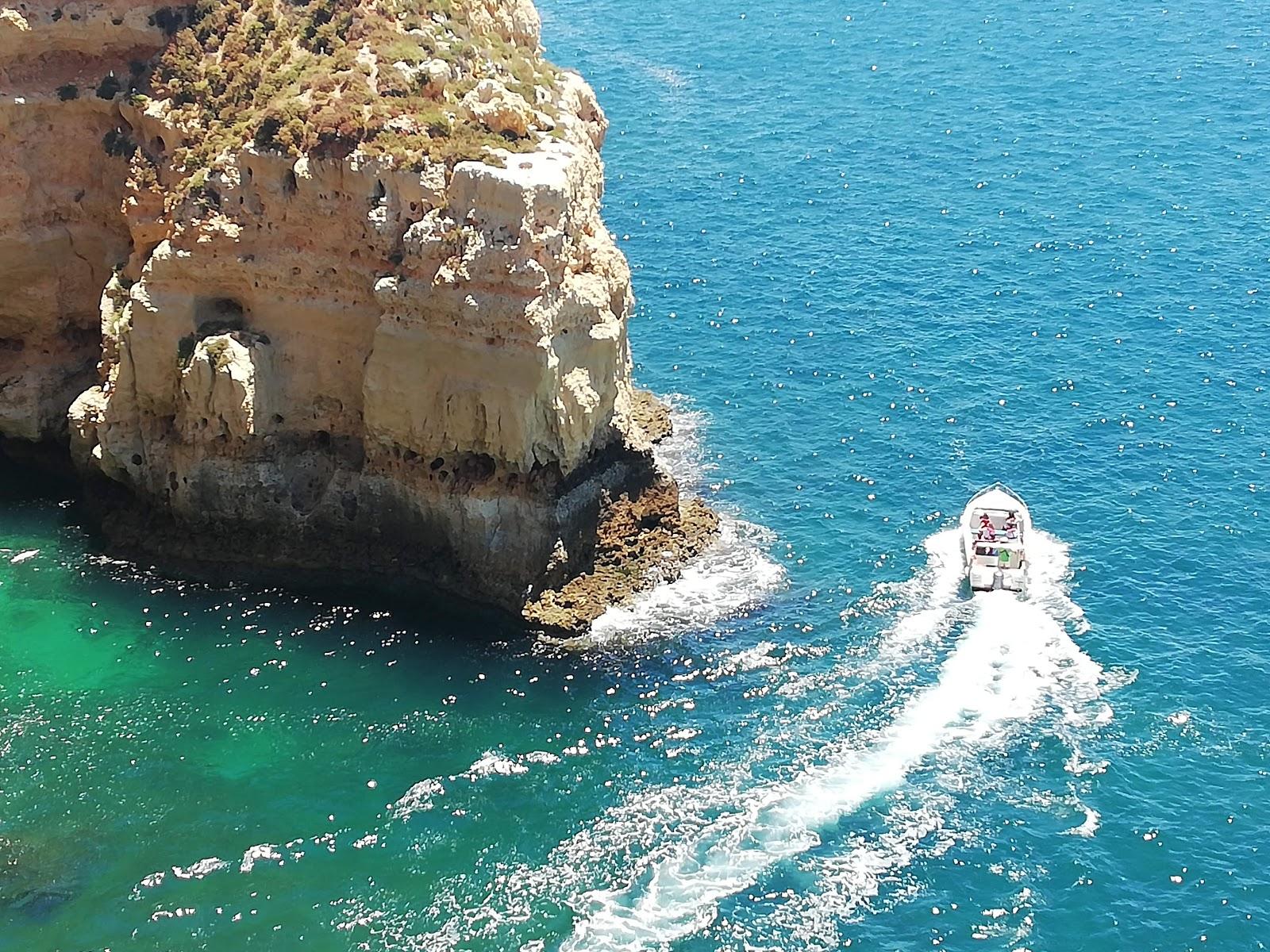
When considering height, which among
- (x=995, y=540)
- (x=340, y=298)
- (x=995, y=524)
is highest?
(x=340, y=298)

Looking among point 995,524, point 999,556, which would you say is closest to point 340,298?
point 999,556

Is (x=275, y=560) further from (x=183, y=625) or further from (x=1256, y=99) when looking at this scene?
(x=1256, y=99)

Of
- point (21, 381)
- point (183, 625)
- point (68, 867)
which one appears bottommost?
point (68, 867)

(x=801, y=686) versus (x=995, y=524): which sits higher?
(x=995, y=524)

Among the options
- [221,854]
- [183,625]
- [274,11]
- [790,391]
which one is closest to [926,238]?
[790,391]

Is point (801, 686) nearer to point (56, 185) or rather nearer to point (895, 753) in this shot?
point (895, 753)

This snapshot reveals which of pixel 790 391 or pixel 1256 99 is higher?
pixel 1256 99

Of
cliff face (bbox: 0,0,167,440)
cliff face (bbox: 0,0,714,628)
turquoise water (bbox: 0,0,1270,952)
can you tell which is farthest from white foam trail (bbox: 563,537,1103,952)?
cliff face (bbox: 0,0,167,440)

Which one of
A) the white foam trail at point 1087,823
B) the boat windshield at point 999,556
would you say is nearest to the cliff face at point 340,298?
the boat windshield at point 999,556
